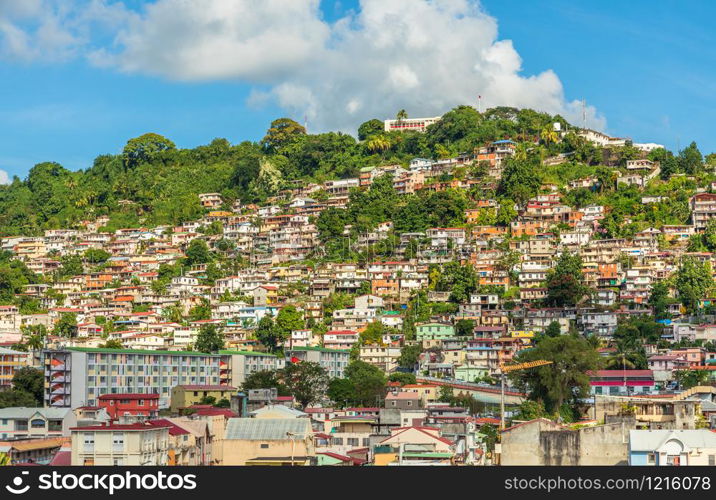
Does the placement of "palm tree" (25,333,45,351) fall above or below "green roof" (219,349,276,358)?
above

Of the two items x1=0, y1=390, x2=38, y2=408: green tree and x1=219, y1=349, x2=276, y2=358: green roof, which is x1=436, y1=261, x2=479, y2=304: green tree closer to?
x1=219, y1=349, x2=276, y2=358: green roof

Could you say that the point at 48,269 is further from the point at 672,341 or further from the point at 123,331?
the point at 672,341

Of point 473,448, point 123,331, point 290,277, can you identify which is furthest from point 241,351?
point 473,448

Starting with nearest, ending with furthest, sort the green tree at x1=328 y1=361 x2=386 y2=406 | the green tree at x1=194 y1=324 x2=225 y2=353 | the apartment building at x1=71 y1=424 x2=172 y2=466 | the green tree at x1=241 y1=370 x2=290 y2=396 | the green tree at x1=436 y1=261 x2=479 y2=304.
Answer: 1. the apartment building at x1=71 y1=424 x2=172 y2=466
2. the green tree at x1=241 y1=370 x2=290 y2=396
3. the green tree at x1=328 y1=361 x2=386 y2=406
4. the green tree at x1=194 y1=324 x2=225 y2=353
5. the green tree at x1=436 y1=261 x2=479 y2=304

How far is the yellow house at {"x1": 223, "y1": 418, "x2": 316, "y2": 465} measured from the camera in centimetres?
4272

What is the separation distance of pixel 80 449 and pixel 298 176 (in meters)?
92.2

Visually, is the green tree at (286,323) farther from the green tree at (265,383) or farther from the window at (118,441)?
the window at (118,441)

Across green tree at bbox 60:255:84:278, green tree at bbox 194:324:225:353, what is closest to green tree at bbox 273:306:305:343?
green tree at bbox 194:324:225:353

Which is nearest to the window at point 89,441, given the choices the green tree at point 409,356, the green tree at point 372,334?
the green tree at point 409,356

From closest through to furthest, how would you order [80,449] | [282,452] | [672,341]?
[80,449] → [282,452] → [672,341]

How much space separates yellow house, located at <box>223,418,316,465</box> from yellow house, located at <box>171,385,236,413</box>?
25.9 m

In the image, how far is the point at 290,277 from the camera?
104 metres

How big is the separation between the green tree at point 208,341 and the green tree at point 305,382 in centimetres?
1110

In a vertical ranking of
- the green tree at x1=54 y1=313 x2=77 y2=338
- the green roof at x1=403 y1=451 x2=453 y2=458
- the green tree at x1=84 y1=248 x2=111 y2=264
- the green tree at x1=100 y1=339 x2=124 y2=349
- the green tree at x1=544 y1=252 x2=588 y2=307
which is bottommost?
the green roof at x1=403 y1=451 x2=453 y2=458
